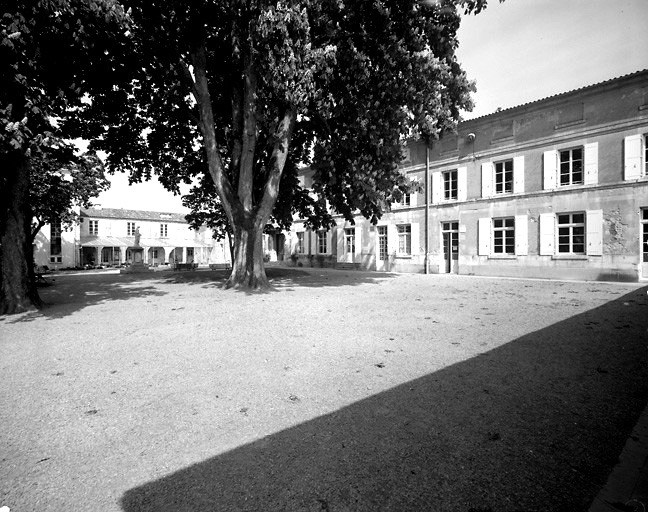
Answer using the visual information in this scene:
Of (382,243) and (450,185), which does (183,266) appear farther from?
(450,185)

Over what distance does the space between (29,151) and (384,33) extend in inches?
362

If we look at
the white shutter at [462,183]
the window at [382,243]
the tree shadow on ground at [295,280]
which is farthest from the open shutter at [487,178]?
the window at [382,243]

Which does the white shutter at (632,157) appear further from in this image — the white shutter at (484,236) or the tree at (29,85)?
the tree at (29,85)

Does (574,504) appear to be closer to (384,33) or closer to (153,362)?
(153,362)

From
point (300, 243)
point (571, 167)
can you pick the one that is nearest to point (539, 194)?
point (571, 167)

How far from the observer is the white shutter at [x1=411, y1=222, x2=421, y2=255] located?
2173cm

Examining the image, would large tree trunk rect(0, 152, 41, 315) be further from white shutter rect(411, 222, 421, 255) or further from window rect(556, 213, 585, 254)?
window rect(556, 213, 585, 254)

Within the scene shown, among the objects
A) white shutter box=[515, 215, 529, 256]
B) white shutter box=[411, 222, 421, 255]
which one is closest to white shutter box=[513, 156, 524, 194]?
white shutter box=[515, 215, 529, 256]

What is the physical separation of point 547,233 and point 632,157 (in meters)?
4.28

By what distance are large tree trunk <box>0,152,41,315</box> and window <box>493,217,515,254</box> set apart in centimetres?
1934

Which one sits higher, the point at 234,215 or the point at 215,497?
the point at 234,215

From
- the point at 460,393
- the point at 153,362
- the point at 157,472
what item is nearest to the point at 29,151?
the point at 153,362

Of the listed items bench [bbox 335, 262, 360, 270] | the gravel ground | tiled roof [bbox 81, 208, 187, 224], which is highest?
tiled roof [bbox 81, 208, 187, 224]

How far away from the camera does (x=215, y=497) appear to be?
1.89m
